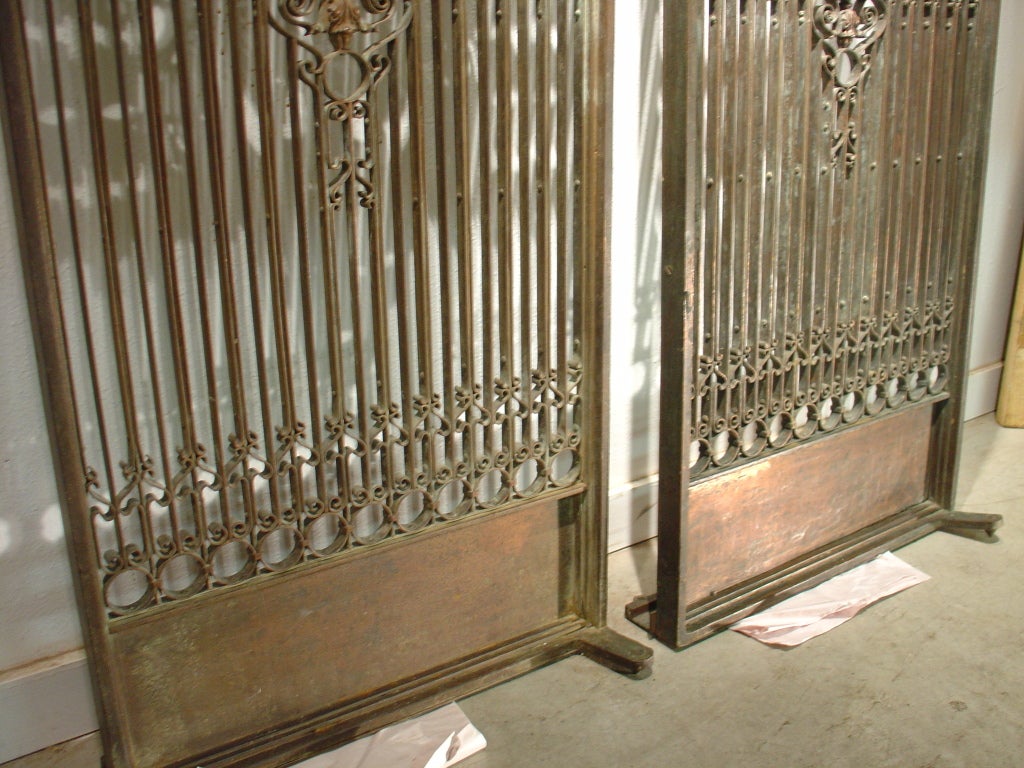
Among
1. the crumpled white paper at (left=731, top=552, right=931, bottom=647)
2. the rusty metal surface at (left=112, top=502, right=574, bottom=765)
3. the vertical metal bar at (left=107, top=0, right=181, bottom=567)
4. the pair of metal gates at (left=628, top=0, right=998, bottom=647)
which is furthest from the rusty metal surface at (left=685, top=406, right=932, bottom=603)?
the vertical metal bar at (left=107, top=0, right=181, bottom=567)

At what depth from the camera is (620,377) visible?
2631 millimetres

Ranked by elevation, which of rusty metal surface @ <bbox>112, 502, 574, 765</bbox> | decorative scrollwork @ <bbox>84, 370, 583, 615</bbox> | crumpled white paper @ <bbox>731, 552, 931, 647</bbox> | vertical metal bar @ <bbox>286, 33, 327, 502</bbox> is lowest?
crumpled white paper @ <bbox>731, 552, 931, 647</bbox>

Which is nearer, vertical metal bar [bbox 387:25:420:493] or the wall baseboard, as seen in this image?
vertical metal bar [bbox 387:25:420:493]

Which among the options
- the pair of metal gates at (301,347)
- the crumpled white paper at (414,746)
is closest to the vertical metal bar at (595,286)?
the pair of metal gates at (301,347)

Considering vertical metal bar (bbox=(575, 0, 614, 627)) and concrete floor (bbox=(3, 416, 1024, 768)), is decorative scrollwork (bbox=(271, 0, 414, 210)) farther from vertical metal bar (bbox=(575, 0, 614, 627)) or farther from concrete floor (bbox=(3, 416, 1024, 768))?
concrete floor (bbox=(3, 416, 1024, 768))

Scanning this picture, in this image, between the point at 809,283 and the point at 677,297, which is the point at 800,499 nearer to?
the point at 809,283

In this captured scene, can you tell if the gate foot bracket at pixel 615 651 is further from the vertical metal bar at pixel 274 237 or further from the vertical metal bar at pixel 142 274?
the vertical metal bar at pixel 142 274

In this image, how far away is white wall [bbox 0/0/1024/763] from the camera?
1701 mm

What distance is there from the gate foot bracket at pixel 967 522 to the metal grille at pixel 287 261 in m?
1.46

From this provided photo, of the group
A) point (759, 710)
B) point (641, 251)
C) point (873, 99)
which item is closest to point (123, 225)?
point (641, 251)

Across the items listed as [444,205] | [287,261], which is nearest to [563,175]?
Answer: [444,205]

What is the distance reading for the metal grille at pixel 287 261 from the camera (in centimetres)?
153

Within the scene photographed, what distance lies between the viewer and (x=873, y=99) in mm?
2307

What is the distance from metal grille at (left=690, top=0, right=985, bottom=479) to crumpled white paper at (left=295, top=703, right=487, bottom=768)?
0.80m
